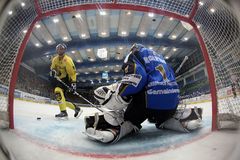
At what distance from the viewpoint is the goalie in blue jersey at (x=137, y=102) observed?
43 cm

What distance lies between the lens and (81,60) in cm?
42

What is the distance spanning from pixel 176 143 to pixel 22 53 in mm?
320

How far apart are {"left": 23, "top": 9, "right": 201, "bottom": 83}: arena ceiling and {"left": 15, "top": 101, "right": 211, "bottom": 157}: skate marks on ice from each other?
80 mm

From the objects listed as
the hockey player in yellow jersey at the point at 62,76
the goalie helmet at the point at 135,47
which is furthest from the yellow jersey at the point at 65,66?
the goalie helmet at the point at 135,47

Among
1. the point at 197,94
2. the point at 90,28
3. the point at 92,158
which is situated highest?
the point at 90,28

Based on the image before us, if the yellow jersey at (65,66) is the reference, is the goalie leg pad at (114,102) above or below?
below

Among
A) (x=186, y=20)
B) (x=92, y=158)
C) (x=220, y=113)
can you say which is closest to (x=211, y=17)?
(x=186, y=20)

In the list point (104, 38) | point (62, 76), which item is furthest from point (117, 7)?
point (62, 76)

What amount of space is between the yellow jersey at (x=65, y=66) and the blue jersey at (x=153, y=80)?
0.09 metres

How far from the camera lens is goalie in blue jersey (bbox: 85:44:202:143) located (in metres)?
0.43

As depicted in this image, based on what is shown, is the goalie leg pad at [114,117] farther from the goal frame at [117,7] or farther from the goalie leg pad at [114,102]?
the goal frame at [117,7]

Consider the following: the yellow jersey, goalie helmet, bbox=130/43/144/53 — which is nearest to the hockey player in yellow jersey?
the yellow jersey

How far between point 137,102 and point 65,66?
0.49 ft

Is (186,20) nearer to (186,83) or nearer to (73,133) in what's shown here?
(186,83)
